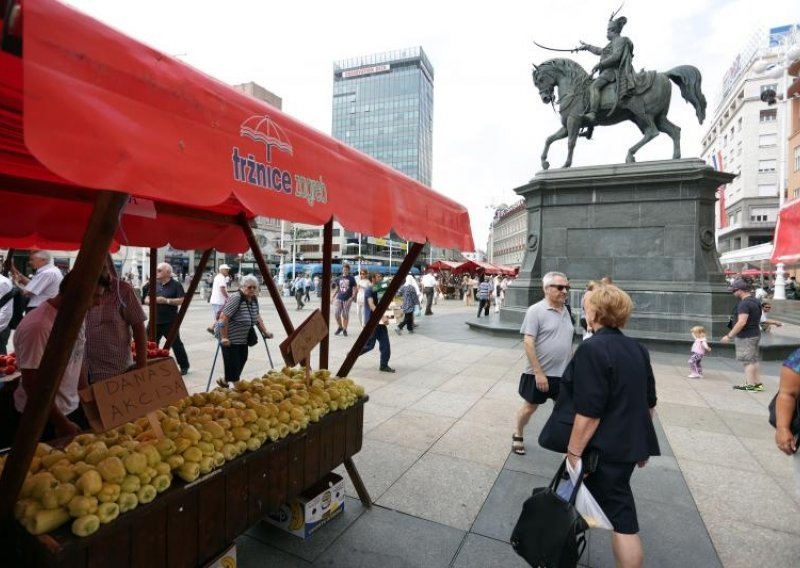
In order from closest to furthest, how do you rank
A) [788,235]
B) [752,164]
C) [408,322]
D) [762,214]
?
[788,235]
[408,322]
[762,214]
[752,164]

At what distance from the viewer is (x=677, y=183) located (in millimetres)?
11125

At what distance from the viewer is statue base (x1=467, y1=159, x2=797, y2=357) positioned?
34.4 feet

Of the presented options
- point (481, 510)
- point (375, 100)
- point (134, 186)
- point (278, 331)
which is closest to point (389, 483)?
point (481, 510)

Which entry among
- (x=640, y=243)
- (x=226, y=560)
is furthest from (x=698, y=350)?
(x=226, y=560)

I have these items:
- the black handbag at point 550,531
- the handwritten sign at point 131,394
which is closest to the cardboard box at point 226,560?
the handwritten sign at point 131,394

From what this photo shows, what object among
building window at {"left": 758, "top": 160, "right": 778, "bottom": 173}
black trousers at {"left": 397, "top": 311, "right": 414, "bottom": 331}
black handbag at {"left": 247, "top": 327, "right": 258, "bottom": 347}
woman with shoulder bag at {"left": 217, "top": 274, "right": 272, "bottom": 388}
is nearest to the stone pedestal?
black trousers at {"left": 397, "top": 311, "right": 414, "bottom": 331}

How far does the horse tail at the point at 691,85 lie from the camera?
12.0 meters

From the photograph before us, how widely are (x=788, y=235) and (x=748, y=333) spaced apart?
8.67 ft

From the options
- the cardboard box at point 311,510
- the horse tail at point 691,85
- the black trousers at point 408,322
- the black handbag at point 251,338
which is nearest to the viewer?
the cardboard box at point 311,510

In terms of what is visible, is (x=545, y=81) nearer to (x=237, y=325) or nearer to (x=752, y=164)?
(x=237, y=325)

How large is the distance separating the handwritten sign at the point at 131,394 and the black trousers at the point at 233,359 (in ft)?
11.6

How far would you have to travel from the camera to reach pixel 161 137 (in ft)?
4.71

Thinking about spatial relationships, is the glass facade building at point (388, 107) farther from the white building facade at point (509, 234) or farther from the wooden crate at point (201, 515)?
the wooden crate at point (201, 515)

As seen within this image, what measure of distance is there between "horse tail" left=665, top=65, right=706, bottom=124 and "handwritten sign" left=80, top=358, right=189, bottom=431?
14779 mm
